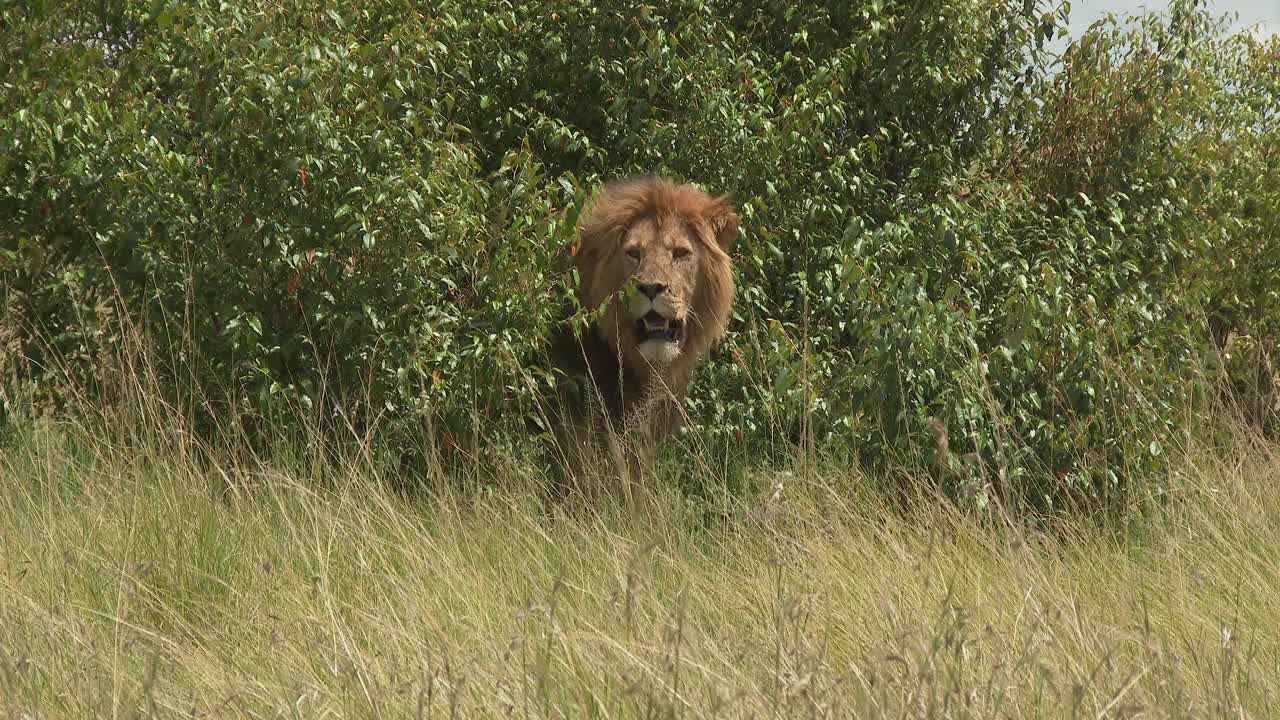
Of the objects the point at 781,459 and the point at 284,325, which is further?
the point at 781,459

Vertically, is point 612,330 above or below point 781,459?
above

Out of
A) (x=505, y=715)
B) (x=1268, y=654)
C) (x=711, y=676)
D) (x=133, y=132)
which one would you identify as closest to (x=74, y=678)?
(x=505, y=715)

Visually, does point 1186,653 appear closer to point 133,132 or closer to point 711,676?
point 711,676

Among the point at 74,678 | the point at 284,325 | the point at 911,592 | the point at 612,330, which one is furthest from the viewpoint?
the point at 612,330

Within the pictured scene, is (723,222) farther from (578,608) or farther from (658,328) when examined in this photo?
(578,608)

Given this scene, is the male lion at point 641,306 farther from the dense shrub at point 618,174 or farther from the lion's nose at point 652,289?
the dense shrub at point 618,174

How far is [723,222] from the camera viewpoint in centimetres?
660

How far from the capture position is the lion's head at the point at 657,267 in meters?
6.36

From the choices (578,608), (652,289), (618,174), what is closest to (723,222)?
(652,289)

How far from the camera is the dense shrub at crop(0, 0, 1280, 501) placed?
5.71m

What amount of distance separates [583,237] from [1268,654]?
363 centimetres

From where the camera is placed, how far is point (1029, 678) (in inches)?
123

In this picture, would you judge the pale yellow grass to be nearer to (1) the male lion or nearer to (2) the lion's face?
(1) the male lion

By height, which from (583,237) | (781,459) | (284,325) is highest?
(583,237)
